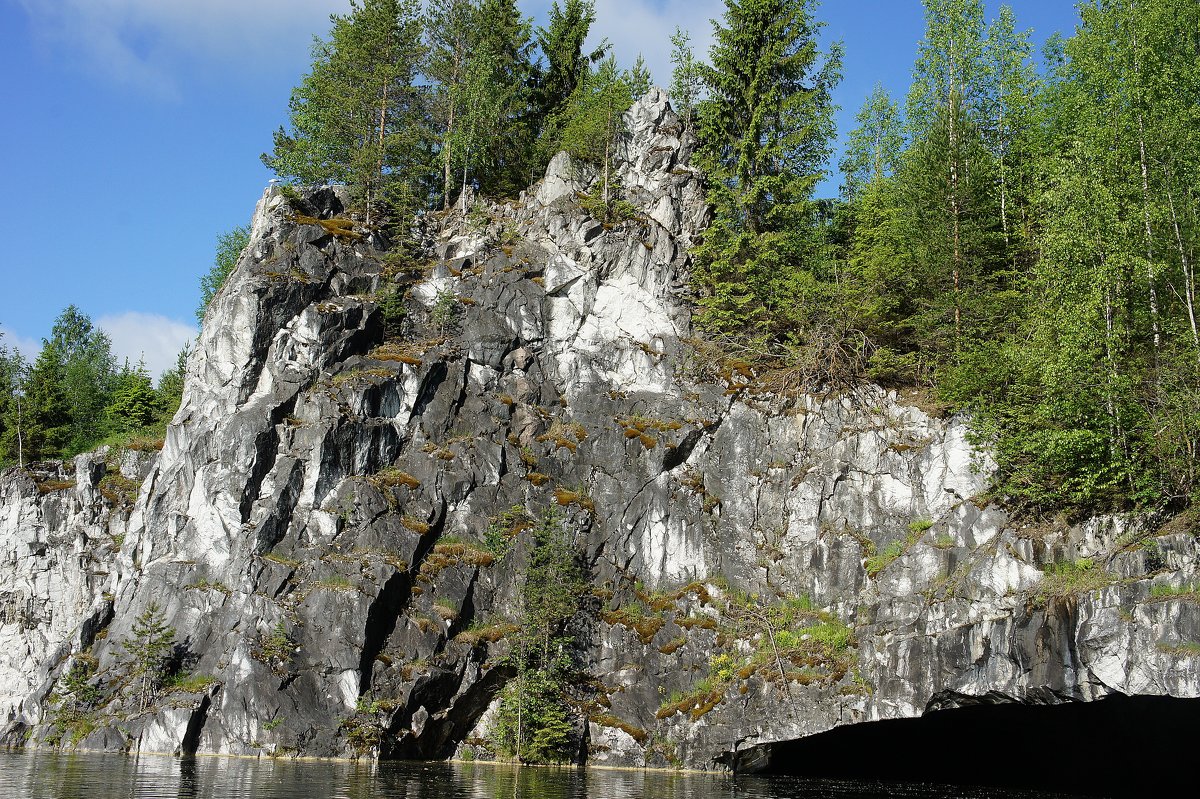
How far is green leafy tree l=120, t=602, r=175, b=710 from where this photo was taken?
1237 inches

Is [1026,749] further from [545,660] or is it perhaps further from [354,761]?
[354,761]

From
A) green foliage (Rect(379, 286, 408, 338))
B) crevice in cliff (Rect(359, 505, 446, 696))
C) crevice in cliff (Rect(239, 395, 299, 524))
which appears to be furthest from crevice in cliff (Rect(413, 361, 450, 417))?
crevice in cliff (Rect(359, 505, 446, 696))

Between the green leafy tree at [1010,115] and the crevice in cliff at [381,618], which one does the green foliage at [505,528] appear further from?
the green leafy tree at [1010,115]

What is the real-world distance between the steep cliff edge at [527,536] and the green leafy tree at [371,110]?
4.83m

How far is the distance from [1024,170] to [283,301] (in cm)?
3398

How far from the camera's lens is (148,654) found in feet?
103

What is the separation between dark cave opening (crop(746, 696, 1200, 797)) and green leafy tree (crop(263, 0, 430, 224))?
3513 centimetres

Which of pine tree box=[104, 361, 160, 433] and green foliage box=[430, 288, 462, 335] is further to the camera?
pine tree box=[104, 361, 160, 433]

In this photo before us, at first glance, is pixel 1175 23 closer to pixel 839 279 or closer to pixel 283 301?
pixel 839 279

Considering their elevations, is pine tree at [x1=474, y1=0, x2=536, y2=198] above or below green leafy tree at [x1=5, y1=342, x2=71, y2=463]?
above

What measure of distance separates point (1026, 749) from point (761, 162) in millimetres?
28712

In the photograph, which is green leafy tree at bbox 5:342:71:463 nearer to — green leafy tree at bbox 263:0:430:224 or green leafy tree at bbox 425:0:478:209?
green leafy tree at bbox 263:0:430:224

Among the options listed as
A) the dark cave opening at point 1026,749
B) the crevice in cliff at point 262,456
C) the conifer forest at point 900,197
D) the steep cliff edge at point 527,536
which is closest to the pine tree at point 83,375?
the conifer forest at point 900,197

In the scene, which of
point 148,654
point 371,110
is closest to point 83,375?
point 371,110
